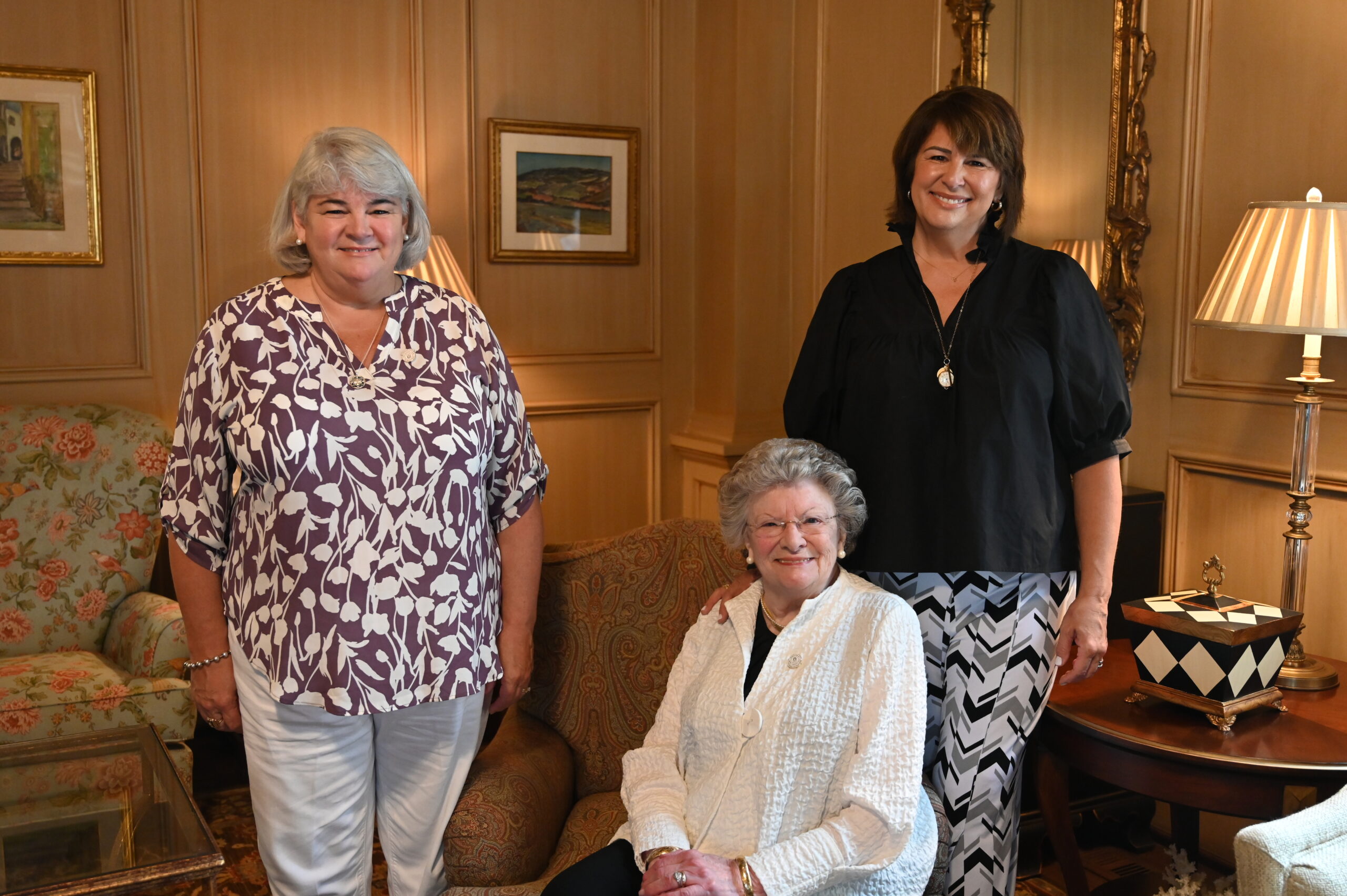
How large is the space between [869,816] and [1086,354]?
781mm

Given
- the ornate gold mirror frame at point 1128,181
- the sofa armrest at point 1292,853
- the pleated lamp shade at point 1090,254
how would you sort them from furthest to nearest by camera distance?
the pleated lamp shade at point 1090,254, the ornate gold mirror frame at point 1128,181, the sofa armrest at point 1292,853

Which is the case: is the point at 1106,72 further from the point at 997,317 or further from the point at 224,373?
the point at 224,373

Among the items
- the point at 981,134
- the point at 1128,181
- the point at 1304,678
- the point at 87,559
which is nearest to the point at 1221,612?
the point at 1304,678

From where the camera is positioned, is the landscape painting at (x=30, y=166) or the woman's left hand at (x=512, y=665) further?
the landscape painting at (x=30, y=166)

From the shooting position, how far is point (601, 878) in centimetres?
167

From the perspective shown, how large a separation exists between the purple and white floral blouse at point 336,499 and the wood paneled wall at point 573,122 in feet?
6.77

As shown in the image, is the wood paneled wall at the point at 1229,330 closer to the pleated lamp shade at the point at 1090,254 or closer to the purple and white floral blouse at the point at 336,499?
the pleated lamp shade at the point at 1090,254

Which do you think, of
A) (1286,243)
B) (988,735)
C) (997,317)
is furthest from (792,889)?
(1286,243)

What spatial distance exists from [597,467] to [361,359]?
8.54 ft

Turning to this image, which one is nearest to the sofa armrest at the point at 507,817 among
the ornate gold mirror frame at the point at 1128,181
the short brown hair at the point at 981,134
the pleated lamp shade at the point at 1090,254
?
the short brown hair at the point at 981,134

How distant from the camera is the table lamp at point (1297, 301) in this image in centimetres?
198

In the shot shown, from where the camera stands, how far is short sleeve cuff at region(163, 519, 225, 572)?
1762 mm

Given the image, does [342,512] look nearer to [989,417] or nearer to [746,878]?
[746,878]

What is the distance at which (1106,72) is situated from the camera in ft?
8.99
